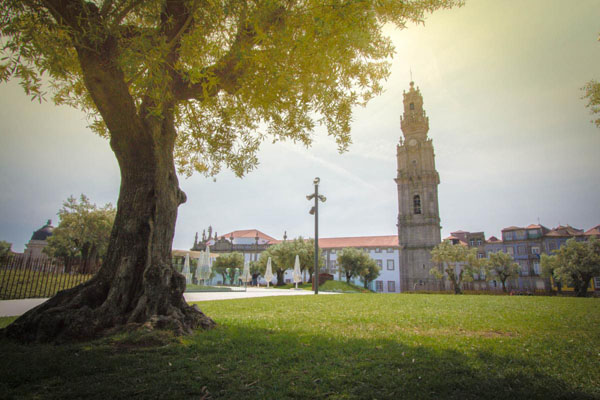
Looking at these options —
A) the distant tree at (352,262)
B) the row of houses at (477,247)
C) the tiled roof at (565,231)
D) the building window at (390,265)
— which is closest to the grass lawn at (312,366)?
the distant tree at (352,262)

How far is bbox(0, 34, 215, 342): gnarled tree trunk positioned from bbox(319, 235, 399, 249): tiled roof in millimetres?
67541

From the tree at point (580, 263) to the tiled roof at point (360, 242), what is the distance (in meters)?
34.9

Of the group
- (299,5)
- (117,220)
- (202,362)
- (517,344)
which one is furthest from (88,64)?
(517,344)

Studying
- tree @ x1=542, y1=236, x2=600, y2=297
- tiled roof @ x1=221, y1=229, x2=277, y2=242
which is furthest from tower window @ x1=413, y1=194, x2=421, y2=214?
tiled roof @ x1=221, y1=229, x2=277, y2=242

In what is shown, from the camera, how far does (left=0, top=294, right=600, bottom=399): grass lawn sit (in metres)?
2.69

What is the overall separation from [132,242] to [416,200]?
207 feet

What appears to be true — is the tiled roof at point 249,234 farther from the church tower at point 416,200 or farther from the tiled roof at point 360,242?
the church tower at point 416,200

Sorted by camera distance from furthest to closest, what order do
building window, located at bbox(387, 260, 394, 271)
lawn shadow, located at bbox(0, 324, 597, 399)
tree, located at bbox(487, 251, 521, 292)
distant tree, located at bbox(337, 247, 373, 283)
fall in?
building window, located at bbox(387, 260, 394, 271)
distant tree, located at bbox(337, 247, 373, 283)
tree, located at bbox(487, 251, 521, 292)
lawn shadow, located at bbox(0, 324, 597, 399)

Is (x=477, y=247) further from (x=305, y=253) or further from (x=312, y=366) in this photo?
(x=312, y=366)

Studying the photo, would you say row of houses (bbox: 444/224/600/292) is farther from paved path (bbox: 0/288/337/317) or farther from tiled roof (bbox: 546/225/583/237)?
paved path (bbox: 0/288/337/317)

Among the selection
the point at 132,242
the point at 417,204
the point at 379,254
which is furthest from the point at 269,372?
the point at 379,254

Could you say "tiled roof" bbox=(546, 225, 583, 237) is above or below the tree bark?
above

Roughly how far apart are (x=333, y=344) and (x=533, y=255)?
237 ft

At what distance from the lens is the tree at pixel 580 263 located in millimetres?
31594
